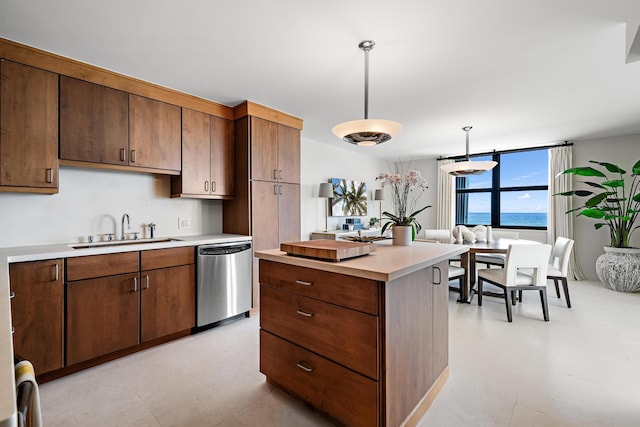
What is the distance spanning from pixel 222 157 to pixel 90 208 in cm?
132

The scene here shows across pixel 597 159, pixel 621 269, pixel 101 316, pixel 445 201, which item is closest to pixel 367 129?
pixel 101 316

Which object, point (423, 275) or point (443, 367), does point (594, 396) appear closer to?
point (443, 367)

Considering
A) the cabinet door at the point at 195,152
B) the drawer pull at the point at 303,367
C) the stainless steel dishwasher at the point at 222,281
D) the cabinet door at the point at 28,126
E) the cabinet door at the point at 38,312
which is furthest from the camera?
the cabinet door at the point at 195,152


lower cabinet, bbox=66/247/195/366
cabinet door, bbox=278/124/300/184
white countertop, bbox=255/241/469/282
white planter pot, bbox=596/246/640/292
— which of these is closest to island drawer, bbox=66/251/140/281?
lower cabinet, bbox=66/247/195/366

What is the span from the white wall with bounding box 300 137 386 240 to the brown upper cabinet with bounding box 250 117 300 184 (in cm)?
106

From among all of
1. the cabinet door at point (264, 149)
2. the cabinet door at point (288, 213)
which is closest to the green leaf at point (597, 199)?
the cabinet door at point (288, 213)

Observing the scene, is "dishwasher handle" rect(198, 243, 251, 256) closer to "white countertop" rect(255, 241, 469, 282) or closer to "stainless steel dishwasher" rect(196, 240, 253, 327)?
"stainless steel dishwasher" rect(196, 240, 253, 327)

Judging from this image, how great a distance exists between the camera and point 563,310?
344 cm

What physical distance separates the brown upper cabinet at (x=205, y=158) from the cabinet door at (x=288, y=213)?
1.98 feet

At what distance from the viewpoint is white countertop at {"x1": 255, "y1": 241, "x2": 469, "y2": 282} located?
1.34m

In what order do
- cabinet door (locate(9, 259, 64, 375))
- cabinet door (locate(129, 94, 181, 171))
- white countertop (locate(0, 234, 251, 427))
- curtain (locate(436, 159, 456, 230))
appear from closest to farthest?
white countertop (locate(0, 234, 251, 427)) < cabinet door (locate(9, 259, 64, 375)) < cabinet door (locate(129, 94, 181, 171)) < curtain (locate(436, 159, 456, 230))

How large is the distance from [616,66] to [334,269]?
10.0 ft

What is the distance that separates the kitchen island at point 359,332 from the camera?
1389mm

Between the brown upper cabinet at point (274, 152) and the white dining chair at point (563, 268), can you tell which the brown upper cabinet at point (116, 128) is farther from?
the white dining chair at point (563, 268)
